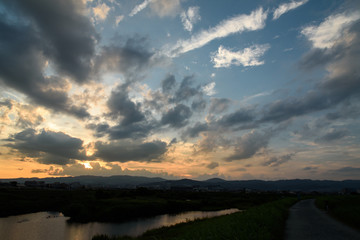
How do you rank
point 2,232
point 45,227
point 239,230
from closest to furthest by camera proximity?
point 239,230 < point 2,232 < point 45,227

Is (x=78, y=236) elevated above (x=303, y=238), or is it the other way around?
(x=303, y=238)

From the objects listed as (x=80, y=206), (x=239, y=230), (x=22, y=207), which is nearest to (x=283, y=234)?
(x=239, y=230)

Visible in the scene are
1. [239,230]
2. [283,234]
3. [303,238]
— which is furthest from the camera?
[283,234]

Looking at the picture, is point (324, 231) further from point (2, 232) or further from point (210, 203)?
point (210, 203)

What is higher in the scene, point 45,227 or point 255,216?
point 255,216

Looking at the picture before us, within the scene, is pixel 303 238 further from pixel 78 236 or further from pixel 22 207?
pixel 22 207

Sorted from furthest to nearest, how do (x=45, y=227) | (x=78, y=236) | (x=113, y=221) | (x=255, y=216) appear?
(x=113, y=221)
(x=45, y=227)
(x=78, y=236)
(x=255, y=216)

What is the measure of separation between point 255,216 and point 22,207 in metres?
82.2

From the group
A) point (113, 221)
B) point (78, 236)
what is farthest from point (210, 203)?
point (78, 236)

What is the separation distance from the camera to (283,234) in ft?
69.6

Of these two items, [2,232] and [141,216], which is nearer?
[2,232]

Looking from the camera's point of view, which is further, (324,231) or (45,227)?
(45,227)

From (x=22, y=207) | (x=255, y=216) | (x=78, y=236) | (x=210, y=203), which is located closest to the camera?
(x=255, y=216)

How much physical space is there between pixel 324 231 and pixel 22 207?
288 ft
